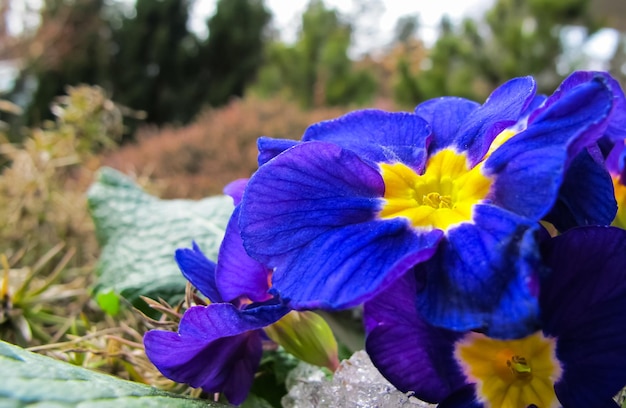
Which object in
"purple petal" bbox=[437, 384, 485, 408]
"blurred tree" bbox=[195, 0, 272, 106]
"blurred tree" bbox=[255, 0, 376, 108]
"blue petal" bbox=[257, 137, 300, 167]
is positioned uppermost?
"blurred tree" bbox=[195, 0, 272, 106]

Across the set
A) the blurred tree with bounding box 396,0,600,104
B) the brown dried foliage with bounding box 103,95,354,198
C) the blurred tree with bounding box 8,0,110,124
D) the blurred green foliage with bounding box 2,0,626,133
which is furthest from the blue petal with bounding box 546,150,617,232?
the blurred tree with bounding box 8,0,110,124

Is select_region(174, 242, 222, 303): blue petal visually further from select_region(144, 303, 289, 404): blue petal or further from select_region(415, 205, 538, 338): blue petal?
select_region(415, 205, 538, 338): blue petal

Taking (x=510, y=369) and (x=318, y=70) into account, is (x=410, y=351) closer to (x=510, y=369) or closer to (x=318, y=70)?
(x=510, y=369)

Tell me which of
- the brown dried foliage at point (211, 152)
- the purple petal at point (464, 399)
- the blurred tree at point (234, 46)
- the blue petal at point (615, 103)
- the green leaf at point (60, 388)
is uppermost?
the blurred tree at point (234, 46)

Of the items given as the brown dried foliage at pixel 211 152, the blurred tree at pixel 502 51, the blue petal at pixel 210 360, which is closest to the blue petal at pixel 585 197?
the blue petal at pixel 210 360

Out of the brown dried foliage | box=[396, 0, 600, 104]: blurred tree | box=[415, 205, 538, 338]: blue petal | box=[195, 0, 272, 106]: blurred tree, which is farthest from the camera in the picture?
box=[195, 0, 272, 106]: blurred tree

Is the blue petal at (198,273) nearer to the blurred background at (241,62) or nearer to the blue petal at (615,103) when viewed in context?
the blue petal at (615,103)

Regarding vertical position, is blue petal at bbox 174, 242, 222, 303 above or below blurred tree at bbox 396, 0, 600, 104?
below
